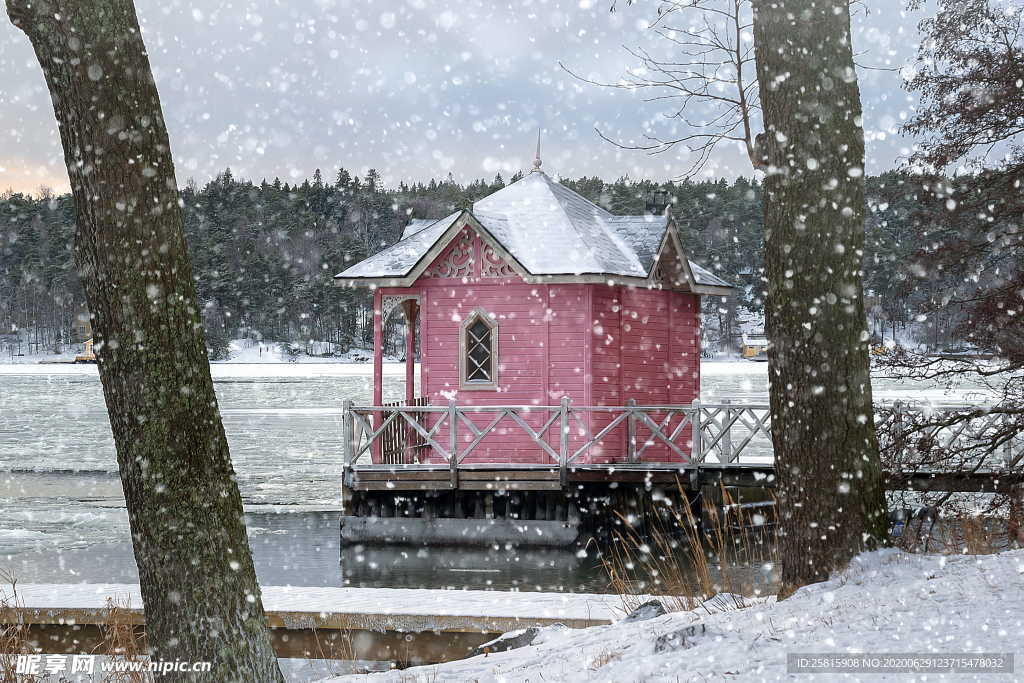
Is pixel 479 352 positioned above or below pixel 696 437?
above

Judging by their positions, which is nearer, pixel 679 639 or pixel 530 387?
pixel 679 639

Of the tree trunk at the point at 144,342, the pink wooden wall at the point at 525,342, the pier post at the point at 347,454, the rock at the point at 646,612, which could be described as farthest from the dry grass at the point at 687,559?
the pier post at the point at 347,454

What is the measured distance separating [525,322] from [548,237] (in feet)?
5.41

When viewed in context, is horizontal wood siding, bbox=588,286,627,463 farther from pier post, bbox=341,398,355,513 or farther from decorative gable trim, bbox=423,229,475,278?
pier post, bbox=341,398,355,513

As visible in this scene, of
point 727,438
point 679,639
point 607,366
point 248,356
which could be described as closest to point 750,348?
point 248,356

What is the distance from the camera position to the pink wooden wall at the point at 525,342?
18375 mm

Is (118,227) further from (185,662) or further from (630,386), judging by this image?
(630,386)

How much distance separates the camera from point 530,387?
1852 centimetres

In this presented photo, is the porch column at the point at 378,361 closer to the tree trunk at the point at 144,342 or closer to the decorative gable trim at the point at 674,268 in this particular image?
the decorative gable trim at the point at 674,268

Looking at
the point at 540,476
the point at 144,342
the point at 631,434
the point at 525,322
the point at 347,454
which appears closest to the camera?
A: the point at 144,342

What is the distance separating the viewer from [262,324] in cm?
12519

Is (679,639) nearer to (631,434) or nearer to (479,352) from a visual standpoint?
(631,434)

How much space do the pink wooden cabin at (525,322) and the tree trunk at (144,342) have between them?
12473mm

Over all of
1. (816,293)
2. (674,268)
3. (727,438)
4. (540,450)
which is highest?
(674,268)
